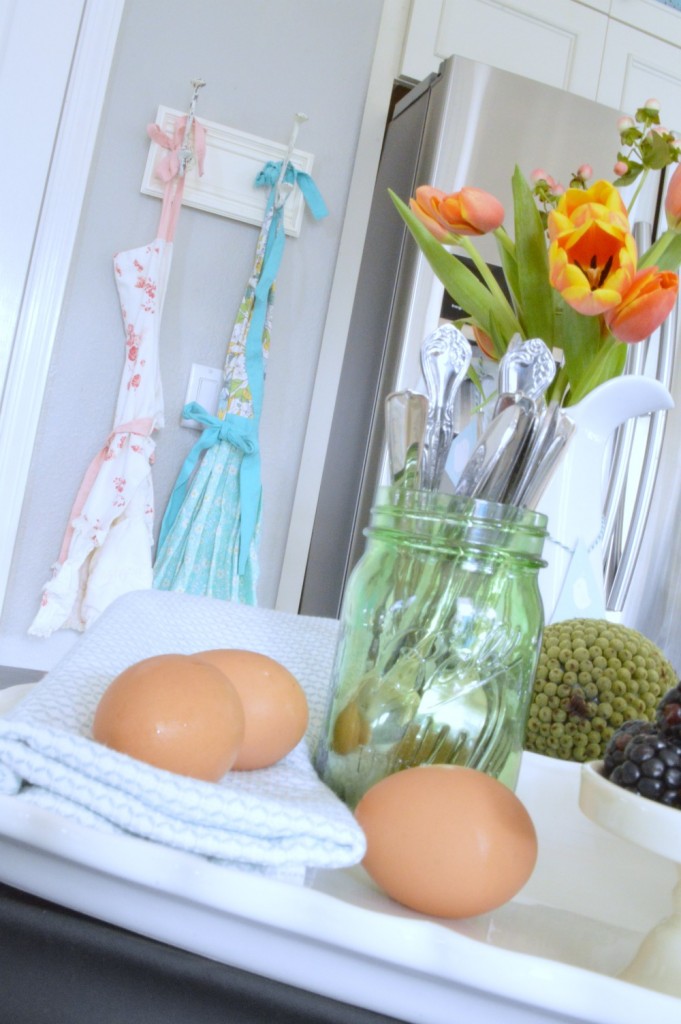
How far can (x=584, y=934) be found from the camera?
0.35 m

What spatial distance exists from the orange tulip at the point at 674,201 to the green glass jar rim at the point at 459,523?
33cm

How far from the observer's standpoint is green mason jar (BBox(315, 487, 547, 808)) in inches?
16.1

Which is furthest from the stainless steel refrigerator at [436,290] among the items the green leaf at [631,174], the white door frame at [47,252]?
the green leaf at [631,174]

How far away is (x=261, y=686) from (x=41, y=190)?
5.26 feet

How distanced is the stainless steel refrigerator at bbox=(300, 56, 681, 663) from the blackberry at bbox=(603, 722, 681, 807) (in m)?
1.40

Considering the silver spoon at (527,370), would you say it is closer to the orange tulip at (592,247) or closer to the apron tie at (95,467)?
the orange tulip at (592,247)

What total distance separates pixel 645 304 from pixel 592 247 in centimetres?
5

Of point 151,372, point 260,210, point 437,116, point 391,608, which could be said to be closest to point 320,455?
point 151,372

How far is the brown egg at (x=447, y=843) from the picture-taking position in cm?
32

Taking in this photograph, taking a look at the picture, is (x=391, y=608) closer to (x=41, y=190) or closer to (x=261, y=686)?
(x=261, y=686)

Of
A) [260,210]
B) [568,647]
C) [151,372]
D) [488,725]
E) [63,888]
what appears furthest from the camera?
[260,210]

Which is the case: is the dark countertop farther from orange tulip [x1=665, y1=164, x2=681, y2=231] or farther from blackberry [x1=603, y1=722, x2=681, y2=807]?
orange tulip [x1=665, y1=164, x2=681, y2=231]

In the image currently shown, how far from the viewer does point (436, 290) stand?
173cm

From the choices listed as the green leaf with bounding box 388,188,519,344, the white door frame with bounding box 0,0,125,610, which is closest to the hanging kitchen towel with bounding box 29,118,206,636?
the white door frame with bounding box 0,0,125,610
